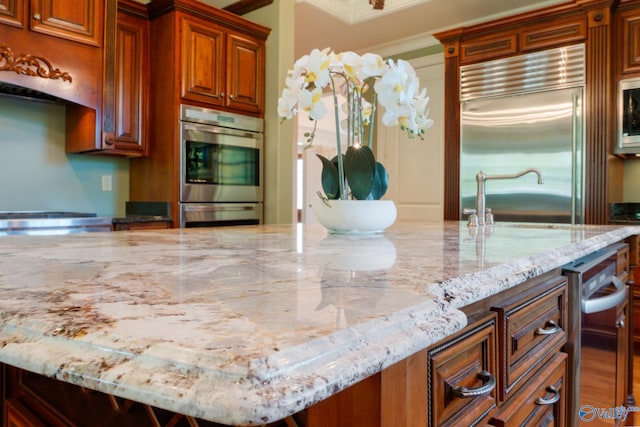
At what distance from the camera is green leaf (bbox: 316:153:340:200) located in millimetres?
1390

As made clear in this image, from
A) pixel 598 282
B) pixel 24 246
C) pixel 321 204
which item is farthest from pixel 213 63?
pixel 598 282

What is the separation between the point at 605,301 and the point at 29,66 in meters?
2.82

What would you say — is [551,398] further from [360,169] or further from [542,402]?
[360,169]

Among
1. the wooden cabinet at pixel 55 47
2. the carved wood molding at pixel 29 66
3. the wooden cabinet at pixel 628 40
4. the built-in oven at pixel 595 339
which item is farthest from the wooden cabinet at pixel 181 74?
the wooden cabinet at pixel 628 40

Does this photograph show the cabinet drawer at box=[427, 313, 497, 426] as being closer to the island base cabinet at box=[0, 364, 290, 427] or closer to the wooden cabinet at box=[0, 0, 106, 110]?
the island base cabinet at box=[0, 364, 290, 427]

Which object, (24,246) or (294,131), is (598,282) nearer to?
(24,246)

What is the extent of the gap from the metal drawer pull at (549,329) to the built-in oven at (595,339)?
0.11 m

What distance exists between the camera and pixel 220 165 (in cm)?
323

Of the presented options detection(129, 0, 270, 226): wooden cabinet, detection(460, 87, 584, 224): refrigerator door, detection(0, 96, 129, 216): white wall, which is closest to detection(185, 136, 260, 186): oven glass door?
detection(129, 0, 270, 226): wooden cabinet

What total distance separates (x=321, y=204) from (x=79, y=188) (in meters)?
2.37

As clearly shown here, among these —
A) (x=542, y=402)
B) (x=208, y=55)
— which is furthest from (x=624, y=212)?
(x=208, y=55)

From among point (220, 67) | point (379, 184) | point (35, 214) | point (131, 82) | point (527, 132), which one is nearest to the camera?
point (379, 184)

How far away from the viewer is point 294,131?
11.6ft

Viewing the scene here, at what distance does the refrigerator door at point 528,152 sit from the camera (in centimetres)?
318
